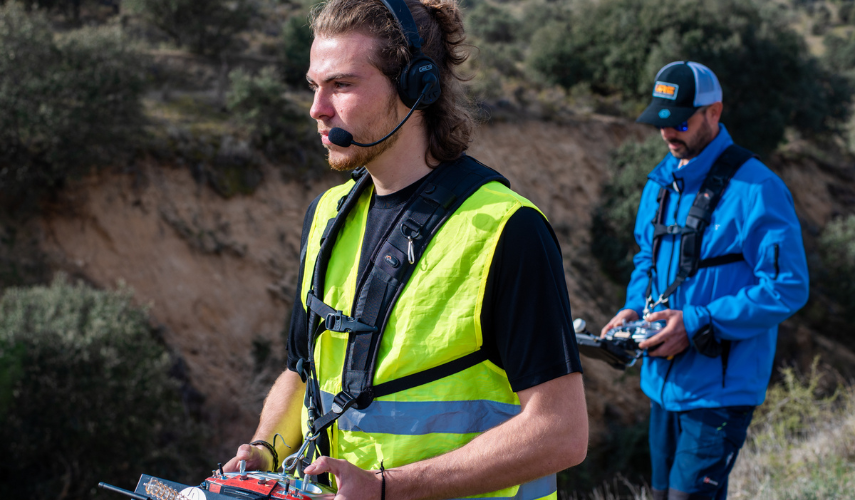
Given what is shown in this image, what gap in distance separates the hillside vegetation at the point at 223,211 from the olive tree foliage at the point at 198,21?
0.05m

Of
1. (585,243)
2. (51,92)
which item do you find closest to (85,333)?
(51,92)

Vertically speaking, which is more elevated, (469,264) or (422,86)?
(422,86)

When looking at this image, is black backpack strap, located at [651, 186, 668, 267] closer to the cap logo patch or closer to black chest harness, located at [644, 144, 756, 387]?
black chest harness, located at [644, 144, 756, 387]

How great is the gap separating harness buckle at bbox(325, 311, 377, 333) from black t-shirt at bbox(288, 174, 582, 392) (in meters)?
0.28

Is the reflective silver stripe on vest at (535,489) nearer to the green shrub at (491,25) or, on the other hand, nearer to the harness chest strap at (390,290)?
the harness chest strap at (390,290)

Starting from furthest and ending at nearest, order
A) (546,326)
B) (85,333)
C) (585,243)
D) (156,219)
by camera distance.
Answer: (585,243) → (156,219) → (85,333) → (546,326)

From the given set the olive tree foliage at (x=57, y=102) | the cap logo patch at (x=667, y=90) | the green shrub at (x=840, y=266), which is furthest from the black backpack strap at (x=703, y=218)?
the green shrub at (x=840, y=266)

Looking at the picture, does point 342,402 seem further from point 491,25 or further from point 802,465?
→ point 491,25

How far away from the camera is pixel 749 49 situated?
20188 millimetres

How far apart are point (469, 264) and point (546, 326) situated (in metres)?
0.22

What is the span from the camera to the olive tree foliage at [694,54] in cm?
1938

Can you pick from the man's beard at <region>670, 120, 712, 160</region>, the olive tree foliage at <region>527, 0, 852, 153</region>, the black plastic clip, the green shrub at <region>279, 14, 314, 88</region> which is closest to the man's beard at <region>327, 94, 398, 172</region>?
the black plastic clip

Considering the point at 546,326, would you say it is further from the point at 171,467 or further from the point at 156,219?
the point at 156,219

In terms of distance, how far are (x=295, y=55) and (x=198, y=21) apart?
6.94 feet
